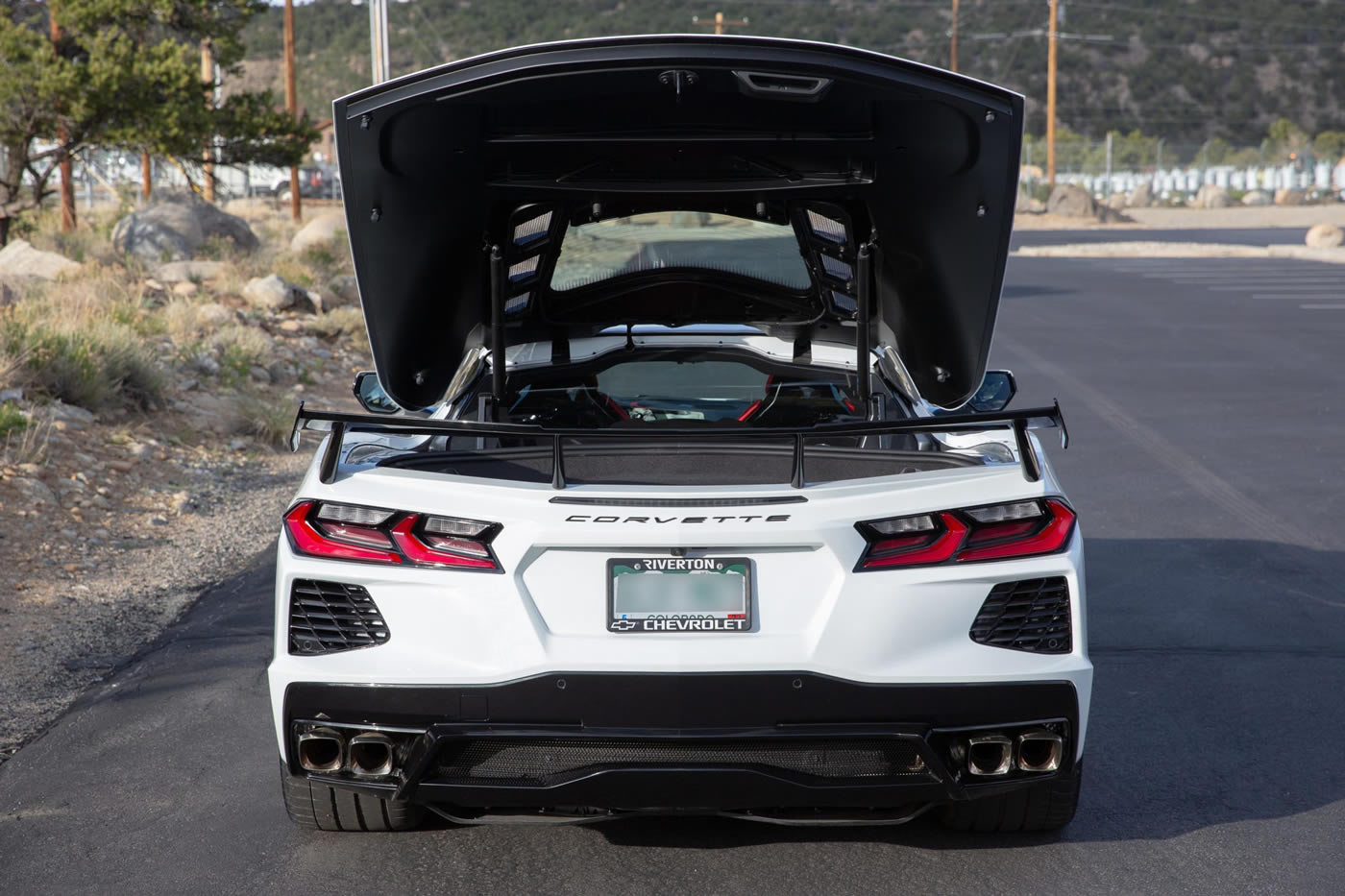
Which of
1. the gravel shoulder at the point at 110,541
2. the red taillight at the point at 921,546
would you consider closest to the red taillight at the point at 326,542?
the red taillight at the point at 921,546

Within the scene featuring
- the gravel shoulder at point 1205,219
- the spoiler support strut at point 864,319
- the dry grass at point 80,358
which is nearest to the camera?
the spoiler support strut at point 864,319

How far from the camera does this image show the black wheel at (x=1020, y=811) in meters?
3.84

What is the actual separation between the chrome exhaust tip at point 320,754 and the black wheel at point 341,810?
281 millimetres

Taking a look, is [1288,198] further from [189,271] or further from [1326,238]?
[189,271]

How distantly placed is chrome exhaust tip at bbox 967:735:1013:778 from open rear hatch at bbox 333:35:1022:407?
5.51 feet

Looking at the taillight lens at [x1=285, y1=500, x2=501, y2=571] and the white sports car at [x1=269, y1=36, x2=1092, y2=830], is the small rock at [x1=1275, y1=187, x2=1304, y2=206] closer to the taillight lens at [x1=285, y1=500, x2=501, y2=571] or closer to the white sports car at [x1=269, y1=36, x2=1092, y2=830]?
the white sports car at [x1=269, y1=36, x2=1092, y2=830]

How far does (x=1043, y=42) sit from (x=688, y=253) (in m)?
108

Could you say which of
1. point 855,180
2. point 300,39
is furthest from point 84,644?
point 300,39

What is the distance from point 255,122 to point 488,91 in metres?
19.0

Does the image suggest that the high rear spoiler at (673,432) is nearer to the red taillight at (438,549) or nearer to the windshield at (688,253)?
the red taillight at (438,549)

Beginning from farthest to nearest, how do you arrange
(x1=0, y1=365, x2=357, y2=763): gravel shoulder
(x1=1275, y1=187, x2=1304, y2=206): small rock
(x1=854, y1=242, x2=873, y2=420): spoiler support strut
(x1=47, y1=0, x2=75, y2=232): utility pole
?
(x1=1275, y1=187, x2=1304, y2=206): small rock
(x1=47, y1=0, x2=75, y2=232): utility pole
(x1=0, y1=365, x2=357, y2=763): gravel shoulder
(x1=854, y1=242, x2=873, y2=420): spoiler support strut

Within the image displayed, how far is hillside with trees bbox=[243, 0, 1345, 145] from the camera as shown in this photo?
308 ft

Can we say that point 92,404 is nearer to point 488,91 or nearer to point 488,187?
point 488,187

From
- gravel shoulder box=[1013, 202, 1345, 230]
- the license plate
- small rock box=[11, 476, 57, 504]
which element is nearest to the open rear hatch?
the license plate
